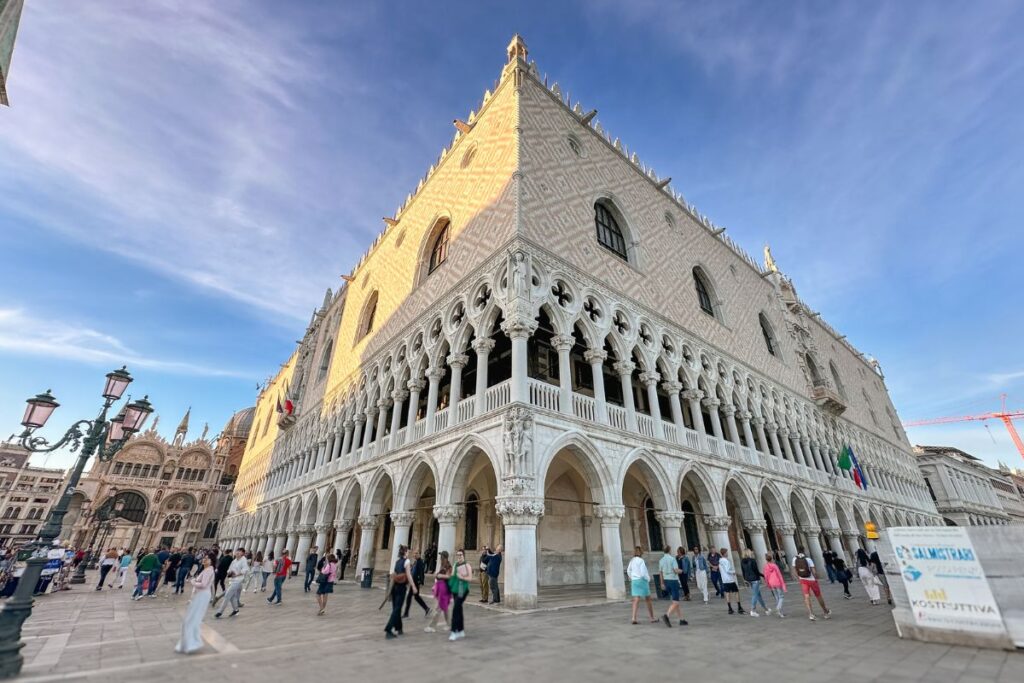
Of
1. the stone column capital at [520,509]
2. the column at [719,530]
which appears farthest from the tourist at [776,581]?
the column at [719,530]

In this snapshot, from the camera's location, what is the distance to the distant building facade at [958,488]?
115ft

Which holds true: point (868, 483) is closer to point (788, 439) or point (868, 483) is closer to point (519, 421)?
point (788, 439)

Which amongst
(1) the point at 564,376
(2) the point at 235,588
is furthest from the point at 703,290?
(2) the point at 235,588

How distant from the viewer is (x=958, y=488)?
3697cm

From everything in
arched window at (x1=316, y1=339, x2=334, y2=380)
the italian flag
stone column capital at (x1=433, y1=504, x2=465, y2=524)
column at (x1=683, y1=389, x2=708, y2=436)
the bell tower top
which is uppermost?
the bell tower top

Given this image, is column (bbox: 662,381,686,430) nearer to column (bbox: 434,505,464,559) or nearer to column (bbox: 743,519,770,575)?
column (bbox: 743,519,770,575)

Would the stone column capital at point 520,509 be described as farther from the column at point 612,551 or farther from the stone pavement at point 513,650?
the column at point 612,551

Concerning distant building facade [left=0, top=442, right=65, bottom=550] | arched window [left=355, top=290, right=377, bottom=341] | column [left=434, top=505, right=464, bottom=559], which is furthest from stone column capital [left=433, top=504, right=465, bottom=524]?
distant building facade [left=0, top=442, right=65, bottom=550]

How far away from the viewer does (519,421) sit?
9086 mm

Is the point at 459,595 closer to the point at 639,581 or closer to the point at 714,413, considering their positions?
the point at 639,581

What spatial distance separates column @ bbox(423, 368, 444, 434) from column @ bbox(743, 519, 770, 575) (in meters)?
10.5

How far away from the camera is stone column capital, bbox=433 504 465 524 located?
33.5 ft

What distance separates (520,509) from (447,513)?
2605 millimetres

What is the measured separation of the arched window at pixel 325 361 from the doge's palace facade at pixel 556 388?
7.39 ft
